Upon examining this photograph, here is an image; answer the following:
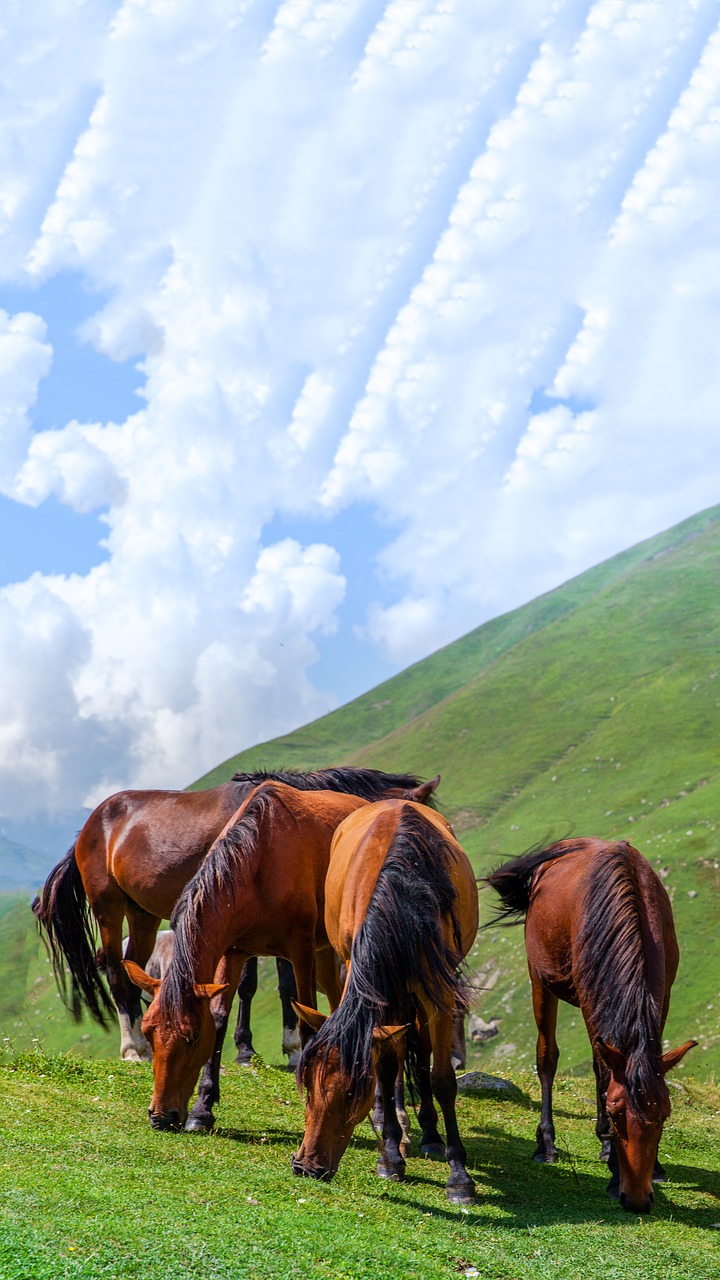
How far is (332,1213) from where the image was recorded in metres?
6.91

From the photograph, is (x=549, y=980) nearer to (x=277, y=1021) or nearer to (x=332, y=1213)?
(x=332, y=1213)

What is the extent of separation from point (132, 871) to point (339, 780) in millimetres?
2845

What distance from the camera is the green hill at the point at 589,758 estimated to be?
64.5 m

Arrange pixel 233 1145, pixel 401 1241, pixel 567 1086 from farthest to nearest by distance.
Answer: pixel 567 1086 → pixel 233 1145 → pixel 401 1241

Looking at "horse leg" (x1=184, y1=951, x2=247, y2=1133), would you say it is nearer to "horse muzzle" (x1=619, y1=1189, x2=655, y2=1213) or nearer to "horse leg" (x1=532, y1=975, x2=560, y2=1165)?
"horse leg" (x1=532, y1=975, x2=560, y2=1165)

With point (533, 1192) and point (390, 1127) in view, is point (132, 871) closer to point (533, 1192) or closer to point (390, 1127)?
point (390, 1127)

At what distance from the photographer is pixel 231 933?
945 cm

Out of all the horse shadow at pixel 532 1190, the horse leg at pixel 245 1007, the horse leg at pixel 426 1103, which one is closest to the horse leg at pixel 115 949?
the horse leg at pixel 245 1007

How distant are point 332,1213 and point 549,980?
4.03 metres

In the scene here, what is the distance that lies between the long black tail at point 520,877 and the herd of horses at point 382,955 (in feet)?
0.08

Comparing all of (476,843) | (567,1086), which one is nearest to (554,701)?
(476,843)

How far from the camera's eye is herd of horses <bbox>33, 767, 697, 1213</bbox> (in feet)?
25.6

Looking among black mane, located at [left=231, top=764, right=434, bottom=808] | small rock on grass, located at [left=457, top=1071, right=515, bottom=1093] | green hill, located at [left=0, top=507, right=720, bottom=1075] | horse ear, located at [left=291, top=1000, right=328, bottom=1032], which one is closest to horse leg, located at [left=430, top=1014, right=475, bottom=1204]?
horse ear, located at [left=291, top=1000, right=328, bottom=1032]

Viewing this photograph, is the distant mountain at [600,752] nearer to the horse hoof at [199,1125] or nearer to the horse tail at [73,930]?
the horse tail at [73,930]
